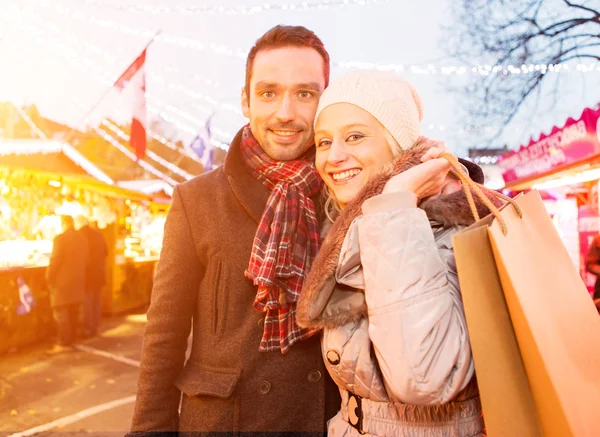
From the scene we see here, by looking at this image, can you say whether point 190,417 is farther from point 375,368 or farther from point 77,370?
point 77,370

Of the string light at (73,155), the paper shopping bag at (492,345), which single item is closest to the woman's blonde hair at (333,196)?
the paper shopping bag at (492,345)

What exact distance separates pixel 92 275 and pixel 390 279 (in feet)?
28.0

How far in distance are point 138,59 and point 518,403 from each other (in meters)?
10.1

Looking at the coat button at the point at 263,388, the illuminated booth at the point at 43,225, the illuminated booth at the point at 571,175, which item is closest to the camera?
the coat button at the point at 263,388

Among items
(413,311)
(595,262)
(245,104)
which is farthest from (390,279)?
(595,262)

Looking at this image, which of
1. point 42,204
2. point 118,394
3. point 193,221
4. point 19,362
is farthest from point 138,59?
point 193,221

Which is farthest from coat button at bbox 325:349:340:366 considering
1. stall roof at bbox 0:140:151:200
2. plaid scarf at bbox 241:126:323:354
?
stall roof at bbox 0:140:151:200

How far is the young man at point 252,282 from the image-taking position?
1689mm

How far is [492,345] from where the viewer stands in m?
1.04

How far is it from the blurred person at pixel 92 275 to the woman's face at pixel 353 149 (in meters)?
7.81

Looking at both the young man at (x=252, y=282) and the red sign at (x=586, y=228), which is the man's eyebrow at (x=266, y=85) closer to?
the young man at (x=252, y=282)

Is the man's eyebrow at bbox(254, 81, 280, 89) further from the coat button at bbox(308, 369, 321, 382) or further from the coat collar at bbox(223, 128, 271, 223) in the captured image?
the coat button at bbox(308, 369, 321, 382)

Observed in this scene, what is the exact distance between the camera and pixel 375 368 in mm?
1276

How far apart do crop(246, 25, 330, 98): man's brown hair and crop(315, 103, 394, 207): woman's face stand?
41 centimetres
